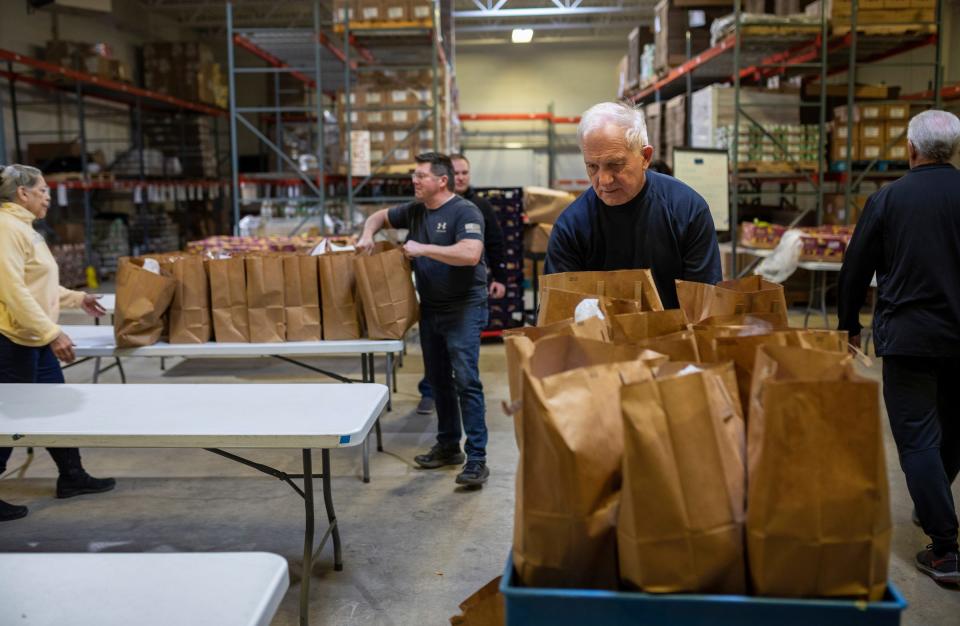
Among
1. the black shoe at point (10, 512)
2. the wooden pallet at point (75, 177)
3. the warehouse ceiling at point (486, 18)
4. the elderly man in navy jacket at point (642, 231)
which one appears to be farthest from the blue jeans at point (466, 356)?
the warehouse ceiling at point (486, 18)

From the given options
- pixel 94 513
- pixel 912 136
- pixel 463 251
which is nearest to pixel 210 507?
pixel 94 513

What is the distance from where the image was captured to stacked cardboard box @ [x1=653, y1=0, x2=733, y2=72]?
377 inches

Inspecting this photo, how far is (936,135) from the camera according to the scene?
2.97 m

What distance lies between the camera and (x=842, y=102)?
32.0 ft

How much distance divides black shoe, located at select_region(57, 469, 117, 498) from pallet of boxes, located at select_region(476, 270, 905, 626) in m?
3.75

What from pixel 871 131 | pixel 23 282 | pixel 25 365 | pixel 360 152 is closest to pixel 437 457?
pixel 25 365

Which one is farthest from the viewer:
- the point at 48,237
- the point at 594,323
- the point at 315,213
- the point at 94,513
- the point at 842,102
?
the point at 48,237

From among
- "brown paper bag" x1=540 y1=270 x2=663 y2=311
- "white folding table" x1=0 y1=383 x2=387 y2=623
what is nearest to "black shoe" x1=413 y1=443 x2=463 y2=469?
"white folding table" x1=0 y1=383 x2=387 y2=623

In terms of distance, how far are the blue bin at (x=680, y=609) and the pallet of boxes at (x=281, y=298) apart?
3.25 m

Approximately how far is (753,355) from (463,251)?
2722 millimetres

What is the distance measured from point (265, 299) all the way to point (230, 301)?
198 millimetres

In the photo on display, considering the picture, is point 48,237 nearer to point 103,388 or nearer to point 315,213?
point 315,213

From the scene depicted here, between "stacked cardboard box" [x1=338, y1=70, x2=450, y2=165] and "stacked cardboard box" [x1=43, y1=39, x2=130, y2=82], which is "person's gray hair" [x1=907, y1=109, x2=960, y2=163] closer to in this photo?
"stacked cardboard box" [x1=338, y1=70, x2=450, y2=165]

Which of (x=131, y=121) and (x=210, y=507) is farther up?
(x=131, y=121)
